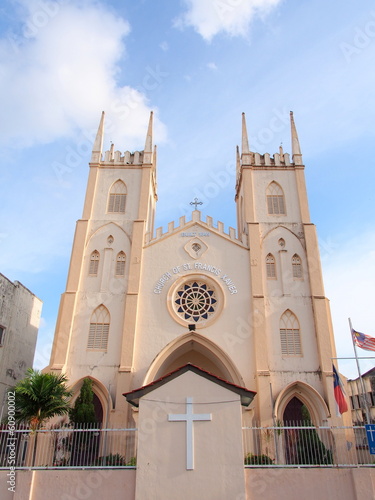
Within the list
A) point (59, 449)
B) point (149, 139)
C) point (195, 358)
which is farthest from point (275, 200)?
point (59, 449)

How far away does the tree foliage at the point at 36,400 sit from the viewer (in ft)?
44.3

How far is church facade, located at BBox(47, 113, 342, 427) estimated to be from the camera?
18484 mm

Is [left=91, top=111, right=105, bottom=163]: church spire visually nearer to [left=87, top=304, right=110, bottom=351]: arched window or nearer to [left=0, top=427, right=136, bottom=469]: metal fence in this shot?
[left=87, top=304, right=110, bottom=351]: arched window

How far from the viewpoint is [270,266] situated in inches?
846

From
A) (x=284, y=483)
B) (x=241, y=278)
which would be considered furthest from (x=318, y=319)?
(x=284, y=483)

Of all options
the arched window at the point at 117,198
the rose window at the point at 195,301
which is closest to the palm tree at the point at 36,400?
the rose window at the point at 195,301

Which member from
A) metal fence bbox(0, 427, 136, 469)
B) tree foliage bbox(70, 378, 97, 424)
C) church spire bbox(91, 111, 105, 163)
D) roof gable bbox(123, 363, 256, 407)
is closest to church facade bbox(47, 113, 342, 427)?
church spire bbox(91, 111, 105, 163)

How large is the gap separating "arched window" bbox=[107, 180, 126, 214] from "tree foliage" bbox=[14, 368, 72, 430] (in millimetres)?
11385

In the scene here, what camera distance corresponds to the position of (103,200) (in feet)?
77.0

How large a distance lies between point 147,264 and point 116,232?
266 centimetres

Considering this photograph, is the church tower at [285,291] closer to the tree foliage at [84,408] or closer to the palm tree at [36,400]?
the tree foliage at [84,408]

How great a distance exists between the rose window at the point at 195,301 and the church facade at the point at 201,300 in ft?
0.17

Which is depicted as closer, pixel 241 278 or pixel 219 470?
pixel 219 470

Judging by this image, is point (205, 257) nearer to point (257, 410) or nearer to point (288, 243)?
point (288, 243)
